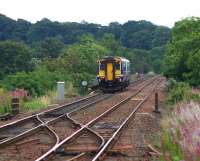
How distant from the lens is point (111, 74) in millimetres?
45312

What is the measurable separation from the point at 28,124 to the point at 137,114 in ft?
19.9

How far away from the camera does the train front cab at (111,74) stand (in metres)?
45.0

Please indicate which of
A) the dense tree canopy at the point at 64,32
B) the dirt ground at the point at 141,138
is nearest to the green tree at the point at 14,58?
the dirt ground at the point at 141,138

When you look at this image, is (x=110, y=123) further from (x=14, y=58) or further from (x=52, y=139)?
(x=14, y=58)

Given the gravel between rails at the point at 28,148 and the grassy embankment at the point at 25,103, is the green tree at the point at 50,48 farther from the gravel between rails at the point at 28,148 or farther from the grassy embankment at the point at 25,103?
the gravel between rails at the point at 28,148

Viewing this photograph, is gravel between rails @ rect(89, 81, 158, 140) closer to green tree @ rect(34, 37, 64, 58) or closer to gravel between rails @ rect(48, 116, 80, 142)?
gravel between rails @ rect(48, 116, 80, 142)

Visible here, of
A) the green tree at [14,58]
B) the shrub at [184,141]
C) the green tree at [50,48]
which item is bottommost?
the shrub at [184,141]

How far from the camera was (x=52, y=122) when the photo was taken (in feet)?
63.3

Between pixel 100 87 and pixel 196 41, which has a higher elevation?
pixel 196 41

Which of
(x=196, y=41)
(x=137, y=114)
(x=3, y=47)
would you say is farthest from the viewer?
(x=3, y=47)

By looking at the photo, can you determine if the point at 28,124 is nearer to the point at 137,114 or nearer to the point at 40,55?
the point at 137,114

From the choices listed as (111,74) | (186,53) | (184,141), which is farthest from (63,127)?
(111,74)

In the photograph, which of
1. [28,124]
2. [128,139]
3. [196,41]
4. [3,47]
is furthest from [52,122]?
[3,47]

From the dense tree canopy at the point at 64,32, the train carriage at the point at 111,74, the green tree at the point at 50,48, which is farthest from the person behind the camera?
the dense tree canopy at the point at 64,32
